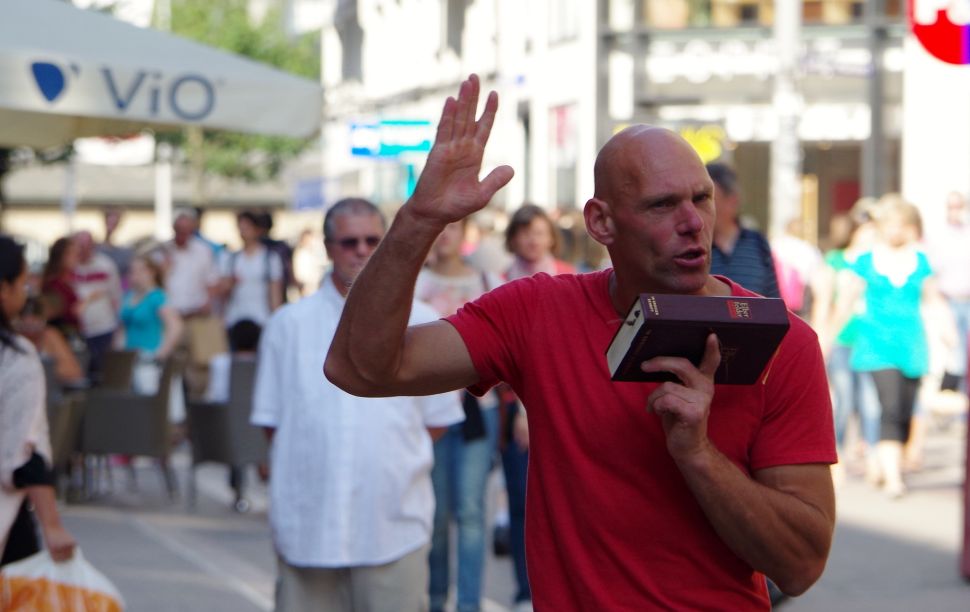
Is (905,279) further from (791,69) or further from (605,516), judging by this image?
(605,516)

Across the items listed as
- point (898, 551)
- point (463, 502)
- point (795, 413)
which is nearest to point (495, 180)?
point (795, 413)

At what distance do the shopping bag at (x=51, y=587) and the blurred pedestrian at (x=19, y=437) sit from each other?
5 centimetres

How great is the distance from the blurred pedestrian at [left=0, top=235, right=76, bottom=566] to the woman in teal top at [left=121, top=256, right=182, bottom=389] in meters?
9.54

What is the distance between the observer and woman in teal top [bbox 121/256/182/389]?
15.1 meters

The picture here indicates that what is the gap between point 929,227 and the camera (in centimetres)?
2442

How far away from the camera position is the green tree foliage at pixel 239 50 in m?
47.0

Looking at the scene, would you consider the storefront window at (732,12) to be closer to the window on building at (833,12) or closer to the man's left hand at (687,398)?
the window on building at (833,12)

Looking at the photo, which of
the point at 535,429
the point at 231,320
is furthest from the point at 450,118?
the point at 231,320

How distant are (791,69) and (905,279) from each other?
296 inches

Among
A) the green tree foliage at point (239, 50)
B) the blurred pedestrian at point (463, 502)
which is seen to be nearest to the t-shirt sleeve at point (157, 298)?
the blurred pedestrian at point (463, 502)

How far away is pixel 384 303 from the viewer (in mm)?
3219

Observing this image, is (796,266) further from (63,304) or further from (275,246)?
(63,304)

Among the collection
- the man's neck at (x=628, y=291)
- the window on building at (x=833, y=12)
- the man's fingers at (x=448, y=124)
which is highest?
the window on building at (x=833, y=12)

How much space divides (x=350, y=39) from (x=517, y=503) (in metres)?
44.5
